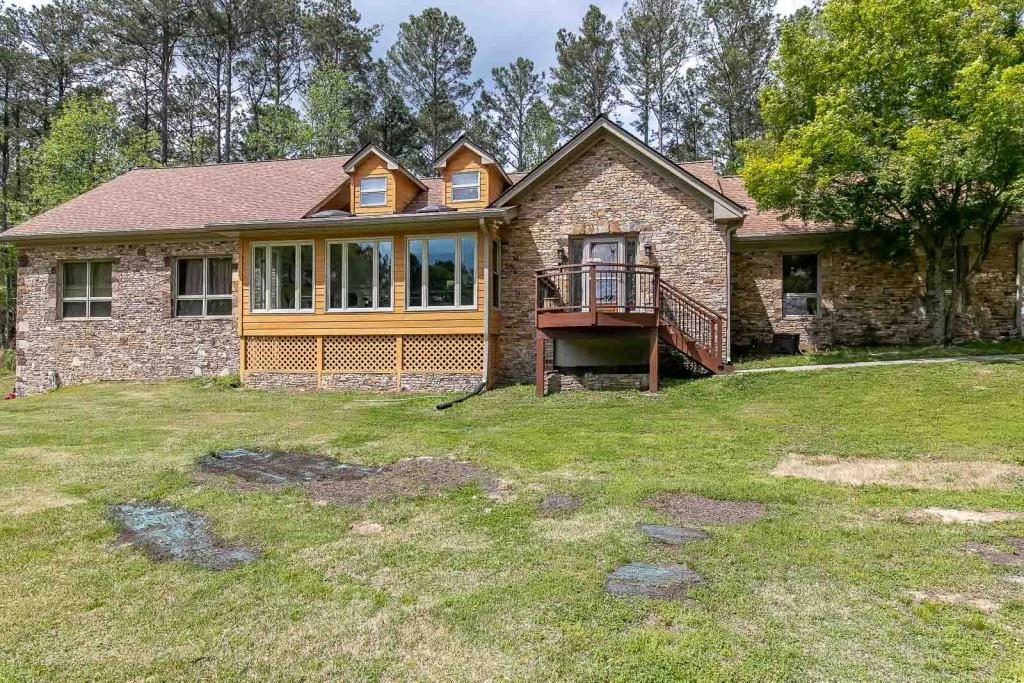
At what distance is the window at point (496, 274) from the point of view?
13.9m

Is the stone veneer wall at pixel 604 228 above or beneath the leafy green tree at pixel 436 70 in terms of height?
beneath

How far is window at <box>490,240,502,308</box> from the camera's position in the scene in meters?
13.9

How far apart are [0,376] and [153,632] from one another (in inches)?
929

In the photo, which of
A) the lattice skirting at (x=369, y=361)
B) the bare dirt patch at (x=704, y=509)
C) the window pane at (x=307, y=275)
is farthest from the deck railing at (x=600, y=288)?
the bare dirt patch at (x=704, y=509)

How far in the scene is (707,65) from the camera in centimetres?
2948

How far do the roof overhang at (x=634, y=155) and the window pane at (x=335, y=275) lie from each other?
368 centimetres

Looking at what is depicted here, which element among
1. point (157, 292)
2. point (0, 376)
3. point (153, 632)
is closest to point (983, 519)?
point (153, 632)

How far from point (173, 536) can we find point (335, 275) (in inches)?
397

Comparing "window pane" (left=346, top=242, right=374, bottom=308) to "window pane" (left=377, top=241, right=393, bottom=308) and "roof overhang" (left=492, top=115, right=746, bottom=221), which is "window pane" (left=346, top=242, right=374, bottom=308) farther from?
"roof overhang" (left=492, top=115, right=746, bottom=221)

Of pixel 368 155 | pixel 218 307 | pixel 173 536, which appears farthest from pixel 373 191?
pixel 173 536

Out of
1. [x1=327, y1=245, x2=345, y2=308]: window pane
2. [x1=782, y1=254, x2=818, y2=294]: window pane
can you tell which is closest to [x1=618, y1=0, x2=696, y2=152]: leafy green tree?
[x1=782, y1=254, x2=818, y2=294]: window pane

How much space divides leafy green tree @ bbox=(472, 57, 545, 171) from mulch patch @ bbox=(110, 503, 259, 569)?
2939 centimetres

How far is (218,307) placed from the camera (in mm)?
15500

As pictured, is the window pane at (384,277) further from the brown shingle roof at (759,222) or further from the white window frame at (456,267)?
the brown shingle roof at (759,222)
